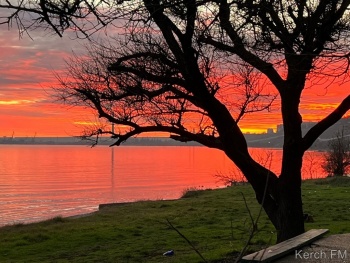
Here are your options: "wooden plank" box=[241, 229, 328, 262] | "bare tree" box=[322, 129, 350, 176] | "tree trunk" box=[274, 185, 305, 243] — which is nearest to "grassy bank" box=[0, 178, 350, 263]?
"tree trunk" box=[274, 185, 305, 243]

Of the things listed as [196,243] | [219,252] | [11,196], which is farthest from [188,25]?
[11,196]

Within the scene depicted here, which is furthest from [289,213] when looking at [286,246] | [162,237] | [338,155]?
[338,155]

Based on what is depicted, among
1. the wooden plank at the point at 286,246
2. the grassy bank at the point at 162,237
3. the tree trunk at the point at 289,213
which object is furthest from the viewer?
the grassy bank at the point at 162,237

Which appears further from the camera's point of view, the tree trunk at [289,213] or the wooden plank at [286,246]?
the tree trunk at [289,213]

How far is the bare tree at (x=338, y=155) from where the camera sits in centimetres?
4078

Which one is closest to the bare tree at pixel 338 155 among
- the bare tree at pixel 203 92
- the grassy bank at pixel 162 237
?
the grassy bank at pixel 162 237

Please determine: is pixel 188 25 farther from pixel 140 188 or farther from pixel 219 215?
pixel 140 188

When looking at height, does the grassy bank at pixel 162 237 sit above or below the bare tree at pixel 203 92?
below

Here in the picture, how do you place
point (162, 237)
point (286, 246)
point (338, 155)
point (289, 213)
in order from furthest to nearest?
point (338, 155)
point (162, 237)
point (289, 213)
point (286, 246)

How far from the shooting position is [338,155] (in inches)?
1615

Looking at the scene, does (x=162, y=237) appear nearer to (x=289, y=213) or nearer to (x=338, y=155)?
(x=289, y=213)

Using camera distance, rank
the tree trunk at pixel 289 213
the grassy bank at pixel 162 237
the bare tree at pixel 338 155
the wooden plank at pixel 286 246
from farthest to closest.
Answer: the bare tree at pixel 338 155, the grassy bank at pixel 162 237, the tree trunk at pixel 289 213, the wooden plank at pixel 286 246

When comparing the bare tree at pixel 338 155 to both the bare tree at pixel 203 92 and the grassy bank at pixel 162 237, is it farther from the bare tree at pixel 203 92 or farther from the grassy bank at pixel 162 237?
the bare tree at pixel 203 92

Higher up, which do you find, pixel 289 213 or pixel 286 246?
pixel 289 213
